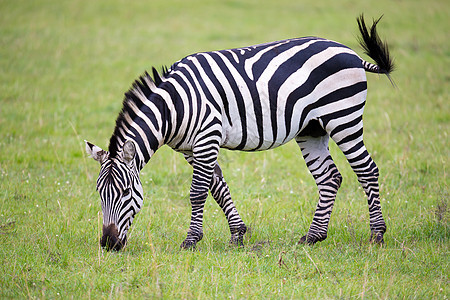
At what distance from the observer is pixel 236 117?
5961 mm

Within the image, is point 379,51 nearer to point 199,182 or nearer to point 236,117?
point 236,117

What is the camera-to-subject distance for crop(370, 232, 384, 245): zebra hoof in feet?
20.2

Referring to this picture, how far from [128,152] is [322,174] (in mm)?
2686

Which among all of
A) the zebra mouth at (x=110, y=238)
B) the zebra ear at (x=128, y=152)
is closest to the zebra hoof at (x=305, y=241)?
the zebra mouth at (x=110, y=238)

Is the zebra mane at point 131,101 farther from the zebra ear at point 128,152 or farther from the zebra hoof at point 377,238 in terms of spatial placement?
the zebra hoof at point 377,238

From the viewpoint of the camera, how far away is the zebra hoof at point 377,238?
6.15m

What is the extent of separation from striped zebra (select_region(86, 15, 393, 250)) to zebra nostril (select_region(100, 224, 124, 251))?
11 millimetres

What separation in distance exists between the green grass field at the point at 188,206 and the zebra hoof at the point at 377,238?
111 millimetres

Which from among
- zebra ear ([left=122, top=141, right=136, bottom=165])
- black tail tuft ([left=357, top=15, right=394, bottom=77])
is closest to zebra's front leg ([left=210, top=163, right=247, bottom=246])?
zebra ear ([left=122, top=141, right=136, bottom=165])

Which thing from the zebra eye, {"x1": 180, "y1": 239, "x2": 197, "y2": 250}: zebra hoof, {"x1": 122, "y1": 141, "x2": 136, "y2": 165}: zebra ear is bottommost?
{"x1": 180, "y1": 239, "x2": 197, "y2": 250}: zebra hoof

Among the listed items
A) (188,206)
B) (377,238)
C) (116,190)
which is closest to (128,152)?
(116,190)

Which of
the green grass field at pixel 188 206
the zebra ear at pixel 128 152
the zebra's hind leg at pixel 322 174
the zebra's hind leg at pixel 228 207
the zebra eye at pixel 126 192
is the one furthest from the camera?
the zebra's hind leg at pixel 322 174

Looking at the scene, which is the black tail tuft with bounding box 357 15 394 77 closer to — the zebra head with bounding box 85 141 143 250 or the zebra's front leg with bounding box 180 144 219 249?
the zebra's front leg with bounding box 180 144 219 249

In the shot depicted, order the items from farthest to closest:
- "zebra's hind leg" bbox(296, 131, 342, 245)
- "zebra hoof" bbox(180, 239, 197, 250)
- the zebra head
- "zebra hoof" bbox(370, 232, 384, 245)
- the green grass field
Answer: "zebra's hind leg" bbox(296, 131, 342, 245) → "zebra hoof" bbox(370, 232, 384, 245) → "zebra hoof" bbox(180, 239, 197, 250) → the zebra head → the green grass field
